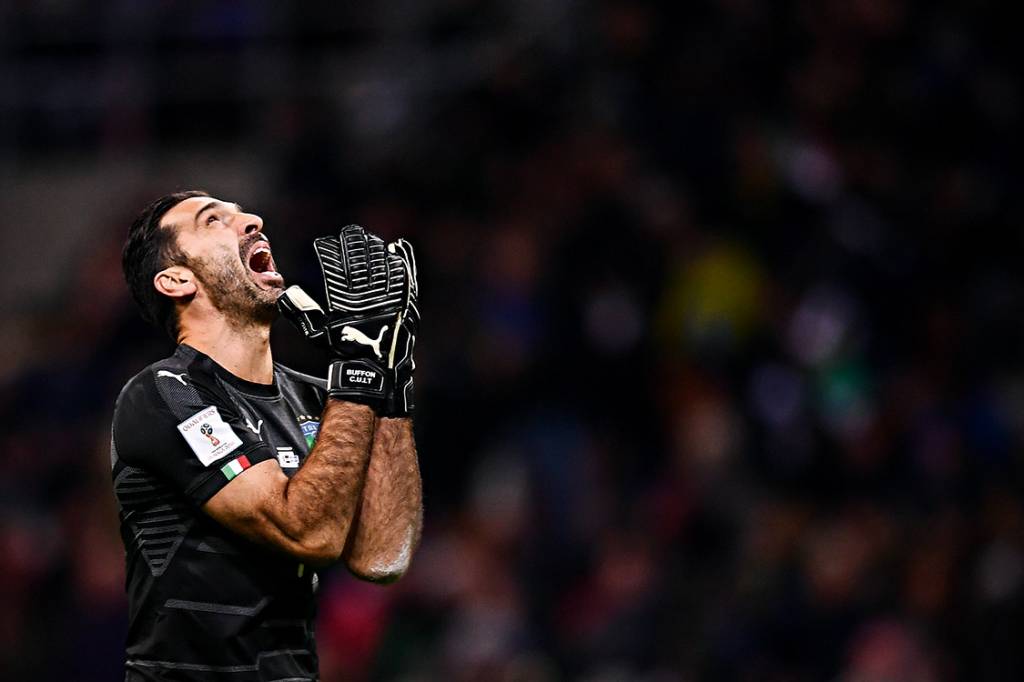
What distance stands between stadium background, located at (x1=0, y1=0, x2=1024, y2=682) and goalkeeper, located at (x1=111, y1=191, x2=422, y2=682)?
367 centimetres

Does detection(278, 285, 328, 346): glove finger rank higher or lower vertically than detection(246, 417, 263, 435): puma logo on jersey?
higher

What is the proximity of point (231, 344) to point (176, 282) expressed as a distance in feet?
0.69

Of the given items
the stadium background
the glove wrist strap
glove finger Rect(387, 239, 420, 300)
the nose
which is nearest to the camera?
the glove wrist strap

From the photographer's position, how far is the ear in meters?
4.07

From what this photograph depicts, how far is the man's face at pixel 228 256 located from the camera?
4.08 m

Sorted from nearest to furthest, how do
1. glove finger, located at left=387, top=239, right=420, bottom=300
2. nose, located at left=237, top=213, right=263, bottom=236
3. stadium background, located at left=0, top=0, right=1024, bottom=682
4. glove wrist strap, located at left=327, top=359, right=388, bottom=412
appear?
glove wrist strap, located at left=327, top=359, right=388, bottom=412
glove finger, located at left=387, top=239, right=420, bottom=300
nose, located at left=237, top=213, right=263, bottom=236
stadium background, located at left=0, top=0, right=1024, bottom=682

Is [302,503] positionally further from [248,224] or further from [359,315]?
[248,224]

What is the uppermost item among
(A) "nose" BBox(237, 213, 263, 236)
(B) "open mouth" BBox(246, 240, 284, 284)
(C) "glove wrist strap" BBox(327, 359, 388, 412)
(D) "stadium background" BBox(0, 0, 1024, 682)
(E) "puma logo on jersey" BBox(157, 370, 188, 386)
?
(A) "nose" BBox(237, 213, 263, 236)

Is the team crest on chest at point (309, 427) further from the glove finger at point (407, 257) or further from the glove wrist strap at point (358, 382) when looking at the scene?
the glove finger at point (407, 257)

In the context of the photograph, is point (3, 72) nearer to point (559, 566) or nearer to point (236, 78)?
point (236, 78)

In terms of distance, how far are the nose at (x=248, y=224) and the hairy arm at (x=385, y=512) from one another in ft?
2.09

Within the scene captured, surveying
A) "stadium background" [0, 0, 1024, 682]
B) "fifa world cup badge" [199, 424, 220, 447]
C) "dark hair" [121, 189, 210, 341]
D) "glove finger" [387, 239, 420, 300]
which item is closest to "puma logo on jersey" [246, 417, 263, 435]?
"fifa world cup badge" [199, 424, 220, 447]

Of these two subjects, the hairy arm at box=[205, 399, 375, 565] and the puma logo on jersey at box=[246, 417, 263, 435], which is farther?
the puma logo on jersey at box=[246, 417, 263, 435]

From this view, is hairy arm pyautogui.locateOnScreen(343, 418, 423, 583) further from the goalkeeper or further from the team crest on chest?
the team crest on chest
